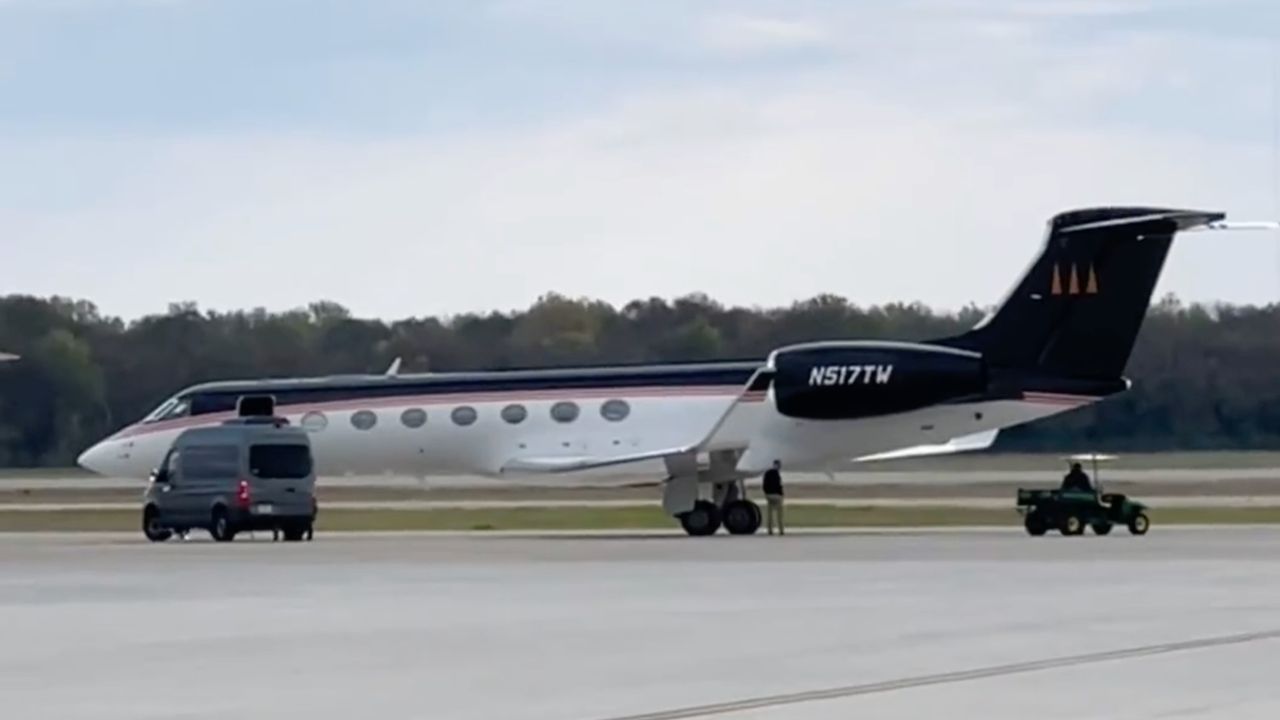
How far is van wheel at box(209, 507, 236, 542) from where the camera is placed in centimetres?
4091

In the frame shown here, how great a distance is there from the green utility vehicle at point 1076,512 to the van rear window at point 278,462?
38.4 ft

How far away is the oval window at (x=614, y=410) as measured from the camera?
4506cm

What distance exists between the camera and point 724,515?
143ft

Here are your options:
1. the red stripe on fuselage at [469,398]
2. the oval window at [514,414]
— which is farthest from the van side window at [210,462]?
the oval window at [514,414]

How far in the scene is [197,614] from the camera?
21984mm

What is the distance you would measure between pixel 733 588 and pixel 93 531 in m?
25.3

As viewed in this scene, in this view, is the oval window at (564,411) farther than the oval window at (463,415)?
No

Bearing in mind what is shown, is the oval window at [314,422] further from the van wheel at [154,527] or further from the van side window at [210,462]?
the van wheel at [154,527]

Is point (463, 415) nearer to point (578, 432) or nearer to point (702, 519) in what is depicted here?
point (578, 432)

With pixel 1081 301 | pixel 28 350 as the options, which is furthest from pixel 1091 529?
pixel 28 350

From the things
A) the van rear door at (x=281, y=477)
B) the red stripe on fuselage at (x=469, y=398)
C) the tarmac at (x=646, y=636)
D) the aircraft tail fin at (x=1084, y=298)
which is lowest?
the tarmac at (x=646, y=636)

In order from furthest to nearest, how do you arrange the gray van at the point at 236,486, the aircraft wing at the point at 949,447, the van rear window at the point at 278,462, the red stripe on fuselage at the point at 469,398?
the red stripe on fuselage at the point at 469,398 → the aircraft wing at the point at 949,447 → the van rear window at the point at 278,462 → the gray van at the point at 236,486

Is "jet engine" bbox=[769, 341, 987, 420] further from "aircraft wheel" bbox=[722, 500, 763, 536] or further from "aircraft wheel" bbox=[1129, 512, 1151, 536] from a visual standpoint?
"aircraft wheel" bbox=[1129, 512, 1151, 536]

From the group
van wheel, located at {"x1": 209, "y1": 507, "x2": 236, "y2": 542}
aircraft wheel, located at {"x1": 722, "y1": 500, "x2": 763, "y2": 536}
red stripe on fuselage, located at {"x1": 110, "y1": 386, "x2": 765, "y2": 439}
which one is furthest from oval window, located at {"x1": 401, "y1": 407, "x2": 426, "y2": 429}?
aircraft wheel, located at {"x1": 722, "y1": 500, "x2": 763, "y2": 536}
